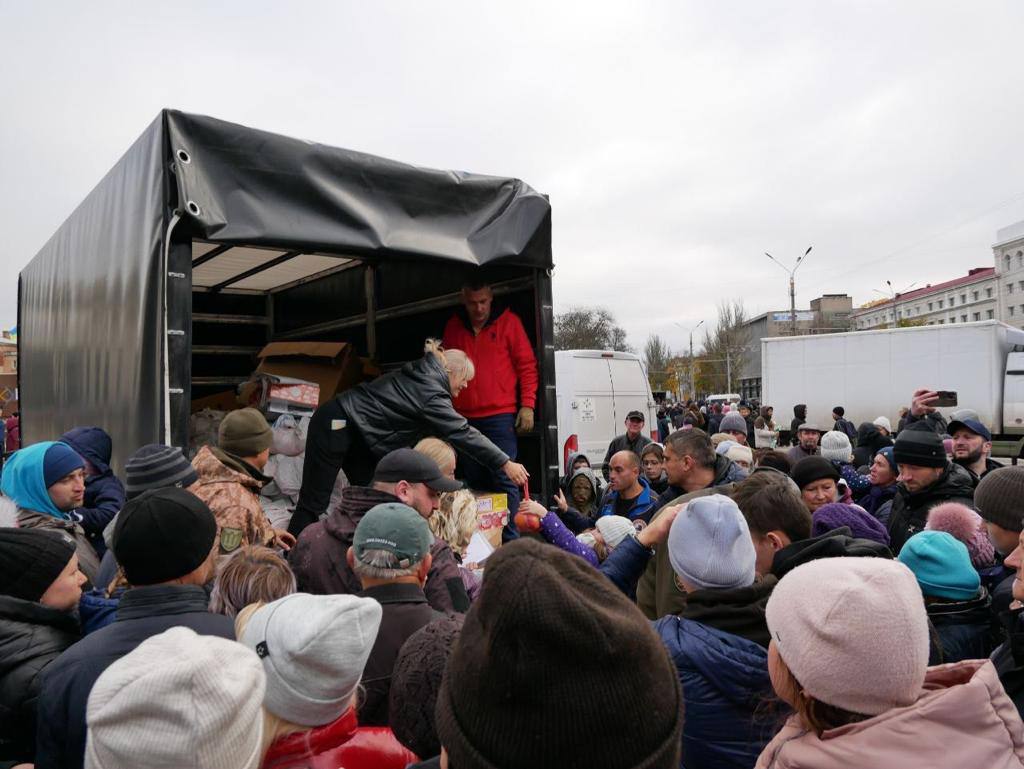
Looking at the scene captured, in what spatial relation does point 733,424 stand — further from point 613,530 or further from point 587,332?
point 587,332

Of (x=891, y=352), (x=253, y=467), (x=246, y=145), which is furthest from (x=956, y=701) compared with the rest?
(x=891, y=352)

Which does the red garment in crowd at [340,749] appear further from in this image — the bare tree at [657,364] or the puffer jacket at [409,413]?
the bare tree at [657,364]

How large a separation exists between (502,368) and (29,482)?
275cm

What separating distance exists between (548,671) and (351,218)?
10.5 ft

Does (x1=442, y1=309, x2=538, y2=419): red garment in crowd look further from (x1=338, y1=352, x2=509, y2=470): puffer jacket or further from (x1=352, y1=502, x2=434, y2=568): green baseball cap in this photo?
(x1=352, y1=502, x2=434, y2=568): green baseball cap

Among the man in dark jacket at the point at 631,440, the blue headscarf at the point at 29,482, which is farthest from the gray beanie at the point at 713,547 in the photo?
the man in dark jacket at the point at 631,440

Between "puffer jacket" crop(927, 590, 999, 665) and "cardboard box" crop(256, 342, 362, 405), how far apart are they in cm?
407

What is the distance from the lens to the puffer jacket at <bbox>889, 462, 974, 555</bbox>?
13.2ft

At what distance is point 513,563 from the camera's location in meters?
1.07

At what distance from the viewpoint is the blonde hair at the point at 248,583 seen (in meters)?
2.21

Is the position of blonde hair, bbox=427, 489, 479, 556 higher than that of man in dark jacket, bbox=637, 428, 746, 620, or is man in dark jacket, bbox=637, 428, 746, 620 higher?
man in dark jacket, bbox=637, 428, 746, 620

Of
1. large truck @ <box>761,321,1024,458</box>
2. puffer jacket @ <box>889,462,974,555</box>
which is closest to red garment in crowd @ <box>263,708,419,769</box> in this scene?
puffer jacket @ <box>889,462,974,555</box>

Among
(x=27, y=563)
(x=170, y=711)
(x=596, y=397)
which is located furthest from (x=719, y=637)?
(x=596, y=397)

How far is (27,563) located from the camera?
2.13 meters
